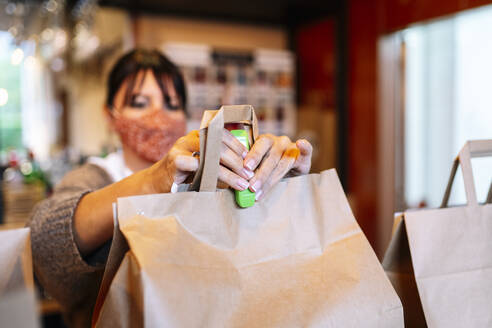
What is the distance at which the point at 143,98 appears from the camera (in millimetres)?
1063

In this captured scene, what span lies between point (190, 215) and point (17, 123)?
10.4 feet

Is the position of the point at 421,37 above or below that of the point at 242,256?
above

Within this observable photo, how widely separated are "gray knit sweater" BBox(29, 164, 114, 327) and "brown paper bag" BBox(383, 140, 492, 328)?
47 centimetres

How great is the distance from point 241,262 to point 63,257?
0.33m

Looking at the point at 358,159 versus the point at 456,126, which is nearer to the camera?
the point at 456,126

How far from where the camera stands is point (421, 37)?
8.02 ft

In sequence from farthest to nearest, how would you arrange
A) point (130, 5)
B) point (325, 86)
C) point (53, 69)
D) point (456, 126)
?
point (53, 69), point (325, 86), point (130, 5), point (456, 126)

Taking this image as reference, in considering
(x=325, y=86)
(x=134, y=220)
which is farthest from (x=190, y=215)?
(x=325, y=86)

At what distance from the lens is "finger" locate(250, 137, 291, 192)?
0.56m

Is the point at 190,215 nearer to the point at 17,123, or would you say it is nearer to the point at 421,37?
the point at 421,37

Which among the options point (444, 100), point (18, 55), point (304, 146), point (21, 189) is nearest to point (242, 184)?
point (304, 146)

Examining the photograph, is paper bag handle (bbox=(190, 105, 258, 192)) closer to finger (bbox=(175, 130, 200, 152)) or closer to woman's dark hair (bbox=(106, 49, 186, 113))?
finger (bbox=(175, 130, 200, 152))

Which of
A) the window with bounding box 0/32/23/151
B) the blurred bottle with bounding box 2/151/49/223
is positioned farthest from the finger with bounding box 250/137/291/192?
the window with bounding box 0/32/23/151

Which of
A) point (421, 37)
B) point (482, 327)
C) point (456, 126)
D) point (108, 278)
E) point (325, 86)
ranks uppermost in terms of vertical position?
point (421, 37)
